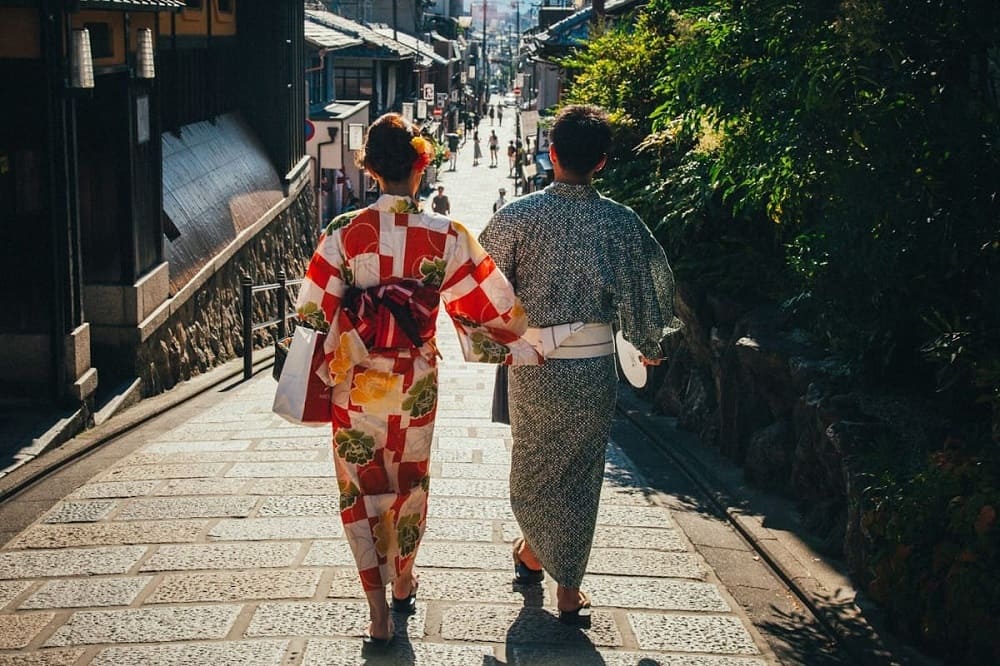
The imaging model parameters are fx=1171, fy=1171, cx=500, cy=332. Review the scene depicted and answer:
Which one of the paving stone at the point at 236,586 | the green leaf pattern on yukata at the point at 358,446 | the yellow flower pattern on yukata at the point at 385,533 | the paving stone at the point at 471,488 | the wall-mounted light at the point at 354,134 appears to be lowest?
the paving stone at the point at 471,488

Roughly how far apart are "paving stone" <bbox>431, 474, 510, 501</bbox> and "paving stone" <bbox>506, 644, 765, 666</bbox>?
7.19 feet

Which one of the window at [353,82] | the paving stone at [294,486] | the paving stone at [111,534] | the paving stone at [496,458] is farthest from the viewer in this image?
the window at [353,82]

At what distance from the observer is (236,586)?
5.41 meters

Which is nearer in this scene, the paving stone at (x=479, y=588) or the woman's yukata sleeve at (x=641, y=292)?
the woman's yukata sleeve at (x=641, y=292)

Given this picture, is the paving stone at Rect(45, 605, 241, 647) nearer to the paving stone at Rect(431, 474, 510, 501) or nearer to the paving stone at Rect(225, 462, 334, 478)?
the paving stone at Rect(431, 474, 510, 501)

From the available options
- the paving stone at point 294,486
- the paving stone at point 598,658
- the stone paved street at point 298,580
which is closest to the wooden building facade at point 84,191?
the stone paved street at point 298,580

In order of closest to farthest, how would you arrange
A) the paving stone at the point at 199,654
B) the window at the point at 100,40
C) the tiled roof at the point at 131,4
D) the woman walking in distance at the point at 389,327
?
the paving stone at the point at 199,654 → the woman walking in distance at the point at 389,327 → the tiled roof at the point at 131,4 → the window at the point at 100,40

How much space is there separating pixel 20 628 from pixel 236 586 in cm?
93

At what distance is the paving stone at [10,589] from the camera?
5.35 m

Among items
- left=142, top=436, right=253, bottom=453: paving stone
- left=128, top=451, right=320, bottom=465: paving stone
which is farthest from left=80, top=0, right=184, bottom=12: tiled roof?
left=128, top=451, right=320, bottom=465: paving stone

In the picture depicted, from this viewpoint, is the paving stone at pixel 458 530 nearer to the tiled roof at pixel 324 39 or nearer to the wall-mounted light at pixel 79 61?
the wall-mounted light at pixel 79 61

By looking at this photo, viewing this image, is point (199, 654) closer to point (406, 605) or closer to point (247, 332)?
point (406, 605)

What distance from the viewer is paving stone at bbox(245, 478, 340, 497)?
276 inches

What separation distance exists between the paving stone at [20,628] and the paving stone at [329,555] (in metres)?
1.23
